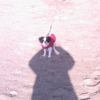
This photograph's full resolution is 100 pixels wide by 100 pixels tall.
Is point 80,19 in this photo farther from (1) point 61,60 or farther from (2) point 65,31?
(1) point 61,60

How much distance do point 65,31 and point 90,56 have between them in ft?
5.12

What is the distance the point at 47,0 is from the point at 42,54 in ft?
14.7

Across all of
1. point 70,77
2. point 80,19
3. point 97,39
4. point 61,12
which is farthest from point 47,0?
point 70,77

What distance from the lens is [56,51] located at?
512 cm

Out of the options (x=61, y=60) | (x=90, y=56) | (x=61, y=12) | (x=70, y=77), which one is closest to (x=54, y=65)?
(x=61, y=60)

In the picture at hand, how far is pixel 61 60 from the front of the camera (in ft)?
15.5

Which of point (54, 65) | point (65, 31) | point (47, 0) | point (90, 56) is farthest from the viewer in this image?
point (47, 0)

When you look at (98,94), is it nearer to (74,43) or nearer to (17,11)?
(74,43)

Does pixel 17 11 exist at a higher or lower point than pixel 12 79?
higher

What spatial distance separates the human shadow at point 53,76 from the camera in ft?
12.0

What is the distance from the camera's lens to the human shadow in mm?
3672

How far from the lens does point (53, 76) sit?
13.7ft

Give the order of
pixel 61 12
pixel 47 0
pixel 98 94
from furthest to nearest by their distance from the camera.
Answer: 1. pixel 47 0
2. pixel 61 12
3. pixel 98 94

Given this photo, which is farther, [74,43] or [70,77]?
[74,43]
